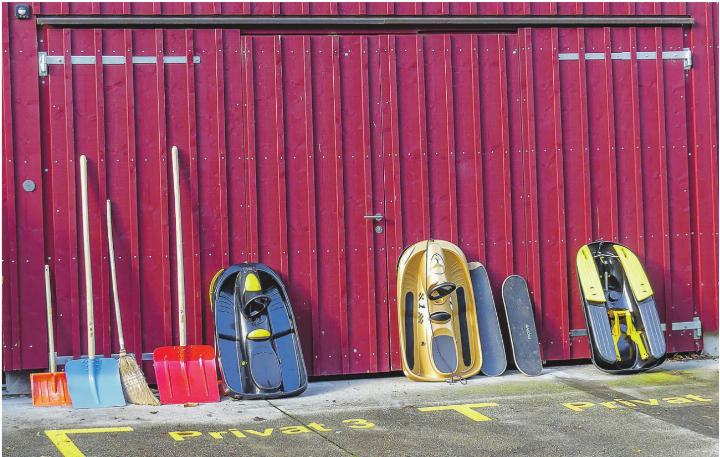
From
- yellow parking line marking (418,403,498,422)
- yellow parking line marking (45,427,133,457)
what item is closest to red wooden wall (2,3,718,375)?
yellow parking line marking (418,403,498,422)

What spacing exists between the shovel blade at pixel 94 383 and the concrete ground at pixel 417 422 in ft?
0.47

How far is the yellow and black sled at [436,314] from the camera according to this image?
863 centimetres

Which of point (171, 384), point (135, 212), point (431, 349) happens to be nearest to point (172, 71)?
point (135, 212)

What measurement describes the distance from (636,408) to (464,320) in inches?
72.6

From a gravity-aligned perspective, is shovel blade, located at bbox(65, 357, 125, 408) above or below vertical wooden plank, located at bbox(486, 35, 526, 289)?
below

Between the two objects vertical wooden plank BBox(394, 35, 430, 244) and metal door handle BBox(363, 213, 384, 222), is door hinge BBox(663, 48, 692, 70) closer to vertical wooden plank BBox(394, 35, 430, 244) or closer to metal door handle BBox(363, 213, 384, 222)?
vertical wooden plank BBox(394, 35, 430, 244)

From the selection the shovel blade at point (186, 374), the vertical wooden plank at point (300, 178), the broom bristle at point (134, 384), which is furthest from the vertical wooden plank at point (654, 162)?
the broom bristle at point (134, 384)

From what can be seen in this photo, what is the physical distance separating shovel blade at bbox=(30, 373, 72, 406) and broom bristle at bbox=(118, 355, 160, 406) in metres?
0.43

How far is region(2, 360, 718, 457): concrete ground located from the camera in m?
6.40

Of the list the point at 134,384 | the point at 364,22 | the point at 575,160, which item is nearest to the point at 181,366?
the point at 134,384

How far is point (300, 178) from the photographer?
8805 mm

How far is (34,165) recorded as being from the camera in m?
8.42

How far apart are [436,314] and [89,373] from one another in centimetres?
273

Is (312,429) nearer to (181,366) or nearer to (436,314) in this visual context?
(181,366)
